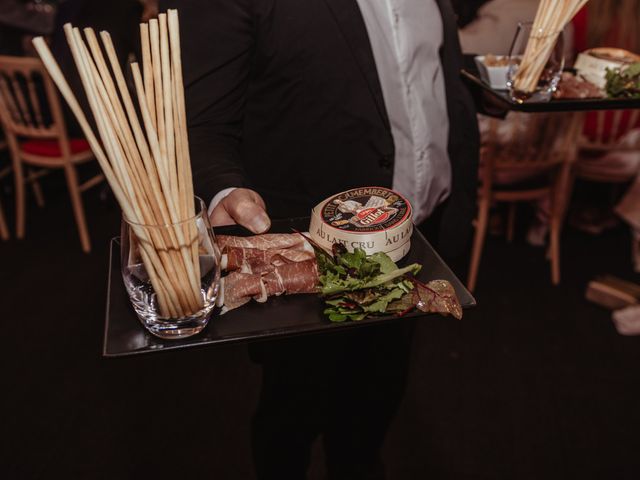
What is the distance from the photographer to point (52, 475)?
1982 millimetres

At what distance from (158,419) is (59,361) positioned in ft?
2.22

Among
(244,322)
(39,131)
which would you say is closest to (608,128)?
(244,322)

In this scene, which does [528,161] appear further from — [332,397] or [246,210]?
[246,210]

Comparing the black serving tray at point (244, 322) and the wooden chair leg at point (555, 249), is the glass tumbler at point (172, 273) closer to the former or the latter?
the black serving tray at point (244, 322)

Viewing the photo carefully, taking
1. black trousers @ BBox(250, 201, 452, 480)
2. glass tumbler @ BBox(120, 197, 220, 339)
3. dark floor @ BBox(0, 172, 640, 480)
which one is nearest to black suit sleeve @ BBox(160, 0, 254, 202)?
glass tumbler @ BBox(120, 197, 220, 339)

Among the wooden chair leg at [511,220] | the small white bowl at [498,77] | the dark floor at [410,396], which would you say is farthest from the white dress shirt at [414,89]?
the wooden chair leg at [511,220]

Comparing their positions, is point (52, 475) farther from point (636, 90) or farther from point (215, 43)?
point (636, 90)

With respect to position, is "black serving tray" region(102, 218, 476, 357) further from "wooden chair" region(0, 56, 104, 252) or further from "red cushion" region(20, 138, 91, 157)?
"red cushion" region(20, 138, 91, 157)

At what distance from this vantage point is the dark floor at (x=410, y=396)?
2.03 metres

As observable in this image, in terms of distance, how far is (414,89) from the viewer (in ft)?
4.38

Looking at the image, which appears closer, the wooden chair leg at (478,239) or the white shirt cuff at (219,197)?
the white shirt cuff at (219,197)

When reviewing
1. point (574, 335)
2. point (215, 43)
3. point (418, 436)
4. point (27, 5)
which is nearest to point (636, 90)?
point (215, 43)

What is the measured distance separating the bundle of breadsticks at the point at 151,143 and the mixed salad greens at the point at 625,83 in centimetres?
123

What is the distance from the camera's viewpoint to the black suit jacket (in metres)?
1.11
